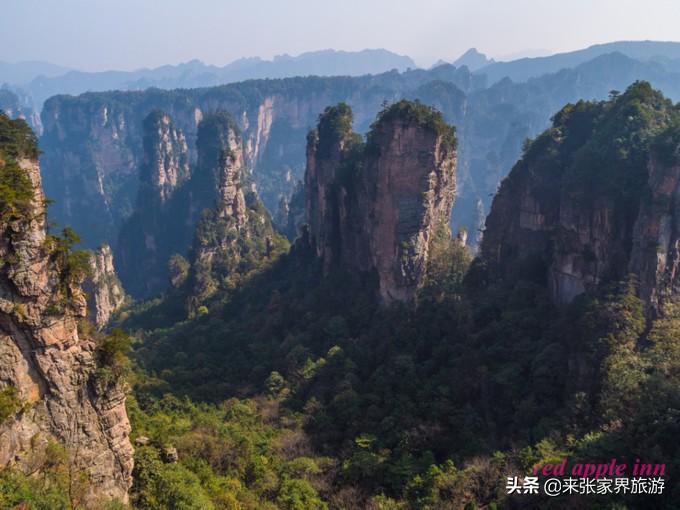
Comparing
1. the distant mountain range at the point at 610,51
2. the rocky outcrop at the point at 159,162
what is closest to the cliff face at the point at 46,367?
the rocky outcrop at the point at 159,162

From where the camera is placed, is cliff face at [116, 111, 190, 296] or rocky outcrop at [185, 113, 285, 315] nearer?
rocky outcrop at [185, 113, 285, 315]

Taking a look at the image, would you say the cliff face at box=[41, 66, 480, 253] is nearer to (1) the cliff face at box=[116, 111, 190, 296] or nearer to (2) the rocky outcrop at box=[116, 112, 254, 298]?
(2) the rocky outcrop at box=[116, 112, 254, 298]

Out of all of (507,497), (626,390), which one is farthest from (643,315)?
(507,497)

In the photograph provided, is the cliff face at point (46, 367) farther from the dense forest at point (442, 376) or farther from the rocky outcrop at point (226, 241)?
the rocky outcrop at point (226, 241)

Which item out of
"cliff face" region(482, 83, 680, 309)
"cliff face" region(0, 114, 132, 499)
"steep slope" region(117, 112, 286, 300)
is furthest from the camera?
"steep slope" region(117, 112, 286, 300)

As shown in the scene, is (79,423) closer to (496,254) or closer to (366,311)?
(366,311)

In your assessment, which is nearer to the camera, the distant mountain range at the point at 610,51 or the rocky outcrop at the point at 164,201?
the rocky outcrop at the point at 164,201

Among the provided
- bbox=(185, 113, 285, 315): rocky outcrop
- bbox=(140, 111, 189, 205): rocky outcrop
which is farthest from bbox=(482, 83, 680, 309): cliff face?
bbox=(140, 111, 189, 205): rocky outcrop
